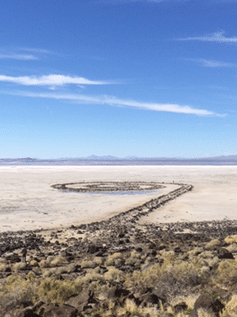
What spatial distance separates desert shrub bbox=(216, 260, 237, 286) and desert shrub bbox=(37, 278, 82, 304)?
4328 millimetres

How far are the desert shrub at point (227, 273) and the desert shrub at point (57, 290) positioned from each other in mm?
4328

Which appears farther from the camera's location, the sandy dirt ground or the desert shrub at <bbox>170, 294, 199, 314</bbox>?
the sandy dirt ground

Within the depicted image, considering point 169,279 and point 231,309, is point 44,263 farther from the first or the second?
point 231,309

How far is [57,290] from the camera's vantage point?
9.87 metres

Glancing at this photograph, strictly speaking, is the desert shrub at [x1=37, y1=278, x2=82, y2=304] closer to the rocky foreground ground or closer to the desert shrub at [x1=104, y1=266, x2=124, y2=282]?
the rocky foreground ground

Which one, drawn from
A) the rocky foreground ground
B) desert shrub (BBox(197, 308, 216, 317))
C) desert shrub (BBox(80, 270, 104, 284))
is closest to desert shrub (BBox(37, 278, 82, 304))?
the rocky foreground ground

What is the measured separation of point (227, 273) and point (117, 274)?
145 inches

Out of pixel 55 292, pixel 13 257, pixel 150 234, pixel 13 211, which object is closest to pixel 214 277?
pixel 55 292

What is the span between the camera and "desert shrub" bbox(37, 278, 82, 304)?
9.69m

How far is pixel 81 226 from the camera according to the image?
2391 centimetres

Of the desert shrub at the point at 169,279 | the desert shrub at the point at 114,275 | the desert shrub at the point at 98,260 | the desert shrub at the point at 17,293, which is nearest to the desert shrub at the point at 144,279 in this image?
the desert shrub at the point at 169,279

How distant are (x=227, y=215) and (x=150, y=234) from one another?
9.90 meters

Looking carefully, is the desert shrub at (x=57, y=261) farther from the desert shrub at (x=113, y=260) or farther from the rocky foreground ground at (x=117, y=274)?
the desert shrub at (x=113, y=260)

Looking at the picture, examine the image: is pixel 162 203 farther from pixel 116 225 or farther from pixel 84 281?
pixel 84 281
